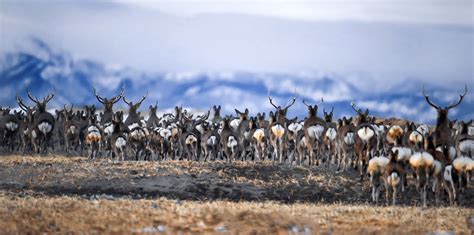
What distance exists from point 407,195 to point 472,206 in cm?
222

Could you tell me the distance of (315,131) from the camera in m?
28.6

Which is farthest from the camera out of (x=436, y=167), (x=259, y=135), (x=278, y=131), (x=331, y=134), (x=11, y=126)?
(x=11, y=126)

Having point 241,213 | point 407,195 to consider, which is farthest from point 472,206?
point 241,213

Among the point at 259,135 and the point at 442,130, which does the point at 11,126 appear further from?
the point at 442,130

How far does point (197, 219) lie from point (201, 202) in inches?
179

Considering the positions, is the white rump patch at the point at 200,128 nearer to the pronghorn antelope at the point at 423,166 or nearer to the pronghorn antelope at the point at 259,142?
the pronghorn antelope at the point at 259,142

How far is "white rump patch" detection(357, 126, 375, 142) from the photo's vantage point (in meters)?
25.6

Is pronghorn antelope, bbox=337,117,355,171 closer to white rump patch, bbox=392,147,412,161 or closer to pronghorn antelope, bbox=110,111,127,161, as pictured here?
white rump patch, bbox=392,147,412,161

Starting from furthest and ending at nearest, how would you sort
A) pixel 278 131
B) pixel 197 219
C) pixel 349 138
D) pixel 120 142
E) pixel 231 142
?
1. pixel 231 142
2. pixel 120 142
3. pixel 278 131
4. pixel 349 138
5. pixel 197 219

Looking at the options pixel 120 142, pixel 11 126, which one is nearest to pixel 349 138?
pixel 120 142

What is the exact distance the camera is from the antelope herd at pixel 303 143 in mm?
20797

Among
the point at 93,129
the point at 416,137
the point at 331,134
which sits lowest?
the point at 416,137

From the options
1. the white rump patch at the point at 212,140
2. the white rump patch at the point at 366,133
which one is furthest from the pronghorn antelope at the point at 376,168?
the white rump patch at the point at 212,140

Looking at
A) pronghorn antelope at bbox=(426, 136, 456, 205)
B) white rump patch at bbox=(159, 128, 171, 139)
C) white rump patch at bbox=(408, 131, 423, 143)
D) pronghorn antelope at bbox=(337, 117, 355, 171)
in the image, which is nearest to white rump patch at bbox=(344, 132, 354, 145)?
pronghorn antelope at bbox=(337, 117, 355, 171)
